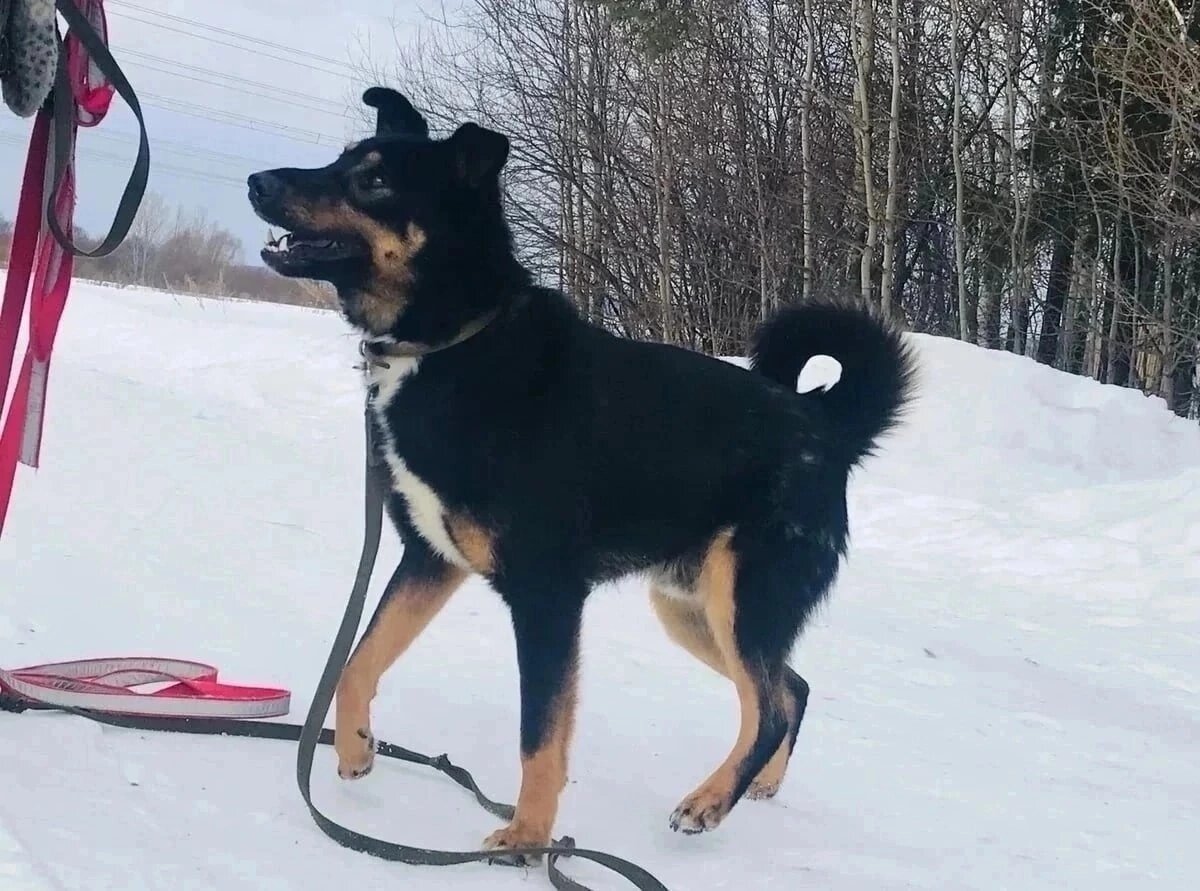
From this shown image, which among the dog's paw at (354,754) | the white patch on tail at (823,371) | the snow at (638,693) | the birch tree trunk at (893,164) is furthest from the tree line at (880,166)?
the dog's paw at (354,754)

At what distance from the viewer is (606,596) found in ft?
17.2

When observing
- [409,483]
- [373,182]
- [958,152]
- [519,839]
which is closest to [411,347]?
[409,483]

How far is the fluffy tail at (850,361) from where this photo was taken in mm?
3596

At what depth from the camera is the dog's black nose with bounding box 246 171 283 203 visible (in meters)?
2.82

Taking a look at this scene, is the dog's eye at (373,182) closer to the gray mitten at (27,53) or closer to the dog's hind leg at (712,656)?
the gray mitten at (27,53)

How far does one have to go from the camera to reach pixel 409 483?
9.37ft

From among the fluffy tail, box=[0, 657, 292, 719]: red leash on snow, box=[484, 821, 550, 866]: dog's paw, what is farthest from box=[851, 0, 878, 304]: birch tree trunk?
box=[484, 821, 550, 866]: dog's paw

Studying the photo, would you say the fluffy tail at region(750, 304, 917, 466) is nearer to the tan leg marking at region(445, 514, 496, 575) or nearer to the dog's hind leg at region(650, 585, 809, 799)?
the dog's hind leg at region(650, 585, 809, 799)

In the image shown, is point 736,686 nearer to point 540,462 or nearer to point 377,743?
point 540,462

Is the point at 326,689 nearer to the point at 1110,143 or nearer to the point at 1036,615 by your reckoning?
the point at 1036,615

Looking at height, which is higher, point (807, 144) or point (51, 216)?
point (807, 144)

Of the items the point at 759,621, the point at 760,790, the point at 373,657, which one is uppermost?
the point at 759,621

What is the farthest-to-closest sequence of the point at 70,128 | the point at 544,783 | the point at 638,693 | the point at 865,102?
1. the point at 865,102
2. the point at 638,693
3. the point at 544,783
4. the point at 70,128

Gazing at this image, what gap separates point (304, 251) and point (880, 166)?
16.2 meters
